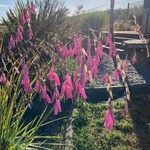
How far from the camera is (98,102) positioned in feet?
25.0

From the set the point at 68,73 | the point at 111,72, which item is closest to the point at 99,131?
the point at 68,73

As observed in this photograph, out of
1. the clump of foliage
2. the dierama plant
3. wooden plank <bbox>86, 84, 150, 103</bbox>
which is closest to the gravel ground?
wooden plank <bbox>86, 84, 150, 103</bbox>

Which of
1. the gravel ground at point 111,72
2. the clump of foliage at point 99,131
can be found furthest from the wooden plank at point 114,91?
the clump of foliage at point 99,131

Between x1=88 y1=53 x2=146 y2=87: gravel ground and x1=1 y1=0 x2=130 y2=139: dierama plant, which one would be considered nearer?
x1=1 y1=0 x2=130 y2=139: dierama plant

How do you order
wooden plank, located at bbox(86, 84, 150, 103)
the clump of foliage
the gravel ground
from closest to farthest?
the clump of foliage → wooden plank, located at bbox(86, 84, 150, 103) → the gravel ground

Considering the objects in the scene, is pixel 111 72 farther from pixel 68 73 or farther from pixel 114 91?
pixel 68 73

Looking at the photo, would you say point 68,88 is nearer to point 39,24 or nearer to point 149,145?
point 149,145

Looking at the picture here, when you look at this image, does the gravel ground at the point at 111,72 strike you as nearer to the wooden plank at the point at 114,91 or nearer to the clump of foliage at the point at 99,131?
the wooden plank at the point at 114,91

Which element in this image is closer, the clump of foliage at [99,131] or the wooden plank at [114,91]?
the clump of foliage at [99,131]

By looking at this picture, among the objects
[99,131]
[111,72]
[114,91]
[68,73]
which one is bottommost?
[111,72]

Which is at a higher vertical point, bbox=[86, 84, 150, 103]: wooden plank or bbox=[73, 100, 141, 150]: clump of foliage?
bbox=[73, 100, 141, 150]: clump of foliage

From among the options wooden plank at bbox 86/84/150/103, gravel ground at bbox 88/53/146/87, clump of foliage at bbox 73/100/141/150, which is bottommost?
gravel ground at bbox 88/53/146/87

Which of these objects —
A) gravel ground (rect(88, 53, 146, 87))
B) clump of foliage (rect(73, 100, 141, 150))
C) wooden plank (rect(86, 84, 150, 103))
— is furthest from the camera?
gravel ground (rect(88, 53, 146, 87))

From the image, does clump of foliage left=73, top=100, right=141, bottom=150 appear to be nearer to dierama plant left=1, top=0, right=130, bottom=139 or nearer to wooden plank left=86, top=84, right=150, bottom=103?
dierama plant left=1, top=0, right=130, bottom=139
